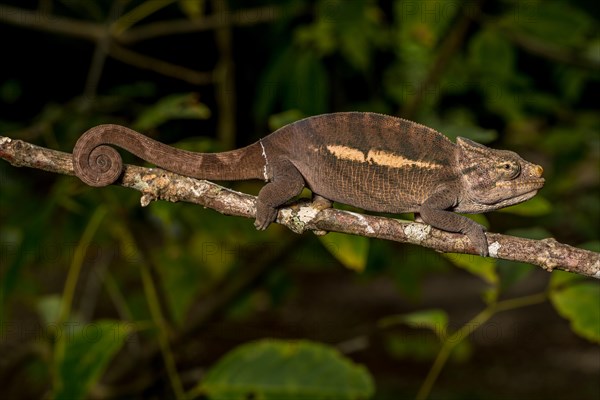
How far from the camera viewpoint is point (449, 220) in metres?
1.83

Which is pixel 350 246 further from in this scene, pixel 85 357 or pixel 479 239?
pixel 85 357

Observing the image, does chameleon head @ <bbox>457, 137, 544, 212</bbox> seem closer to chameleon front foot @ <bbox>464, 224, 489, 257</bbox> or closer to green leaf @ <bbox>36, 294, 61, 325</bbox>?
chameleon front foot @ <bbox>464, 224, 489, 257</bbox>

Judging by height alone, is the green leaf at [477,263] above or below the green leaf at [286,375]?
below

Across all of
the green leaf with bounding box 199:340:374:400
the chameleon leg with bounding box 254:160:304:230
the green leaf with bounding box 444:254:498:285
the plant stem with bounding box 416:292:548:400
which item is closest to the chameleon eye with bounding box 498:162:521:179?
the green leaf with bounding box 444:254:498:285

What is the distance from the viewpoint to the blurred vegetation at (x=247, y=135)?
2186 mm

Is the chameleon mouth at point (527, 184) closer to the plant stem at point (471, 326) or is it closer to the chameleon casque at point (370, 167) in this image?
the chameleon casque at point (370, 167)

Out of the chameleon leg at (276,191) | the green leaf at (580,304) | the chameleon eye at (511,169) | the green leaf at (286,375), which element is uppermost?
the chameleon leg at (276,191)

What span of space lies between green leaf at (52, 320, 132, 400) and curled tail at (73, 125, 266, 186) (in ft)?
1.97

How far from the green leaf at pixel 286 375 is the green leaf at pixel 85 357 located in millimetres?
317

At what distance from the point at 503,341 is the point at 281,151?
5283mm

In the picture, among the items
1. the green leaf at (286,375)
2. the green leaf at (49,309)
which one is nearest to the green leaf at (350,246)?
the green leaf at (286,375)

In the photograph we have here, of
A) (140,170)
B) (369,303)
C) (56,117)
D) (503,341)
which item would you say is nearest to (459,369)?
(503,341)

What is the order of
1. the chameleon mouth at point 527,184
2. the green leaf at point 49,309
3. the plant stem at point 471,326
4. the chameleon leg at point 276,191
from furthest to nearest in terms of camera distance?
the green leaf at point 49,309
the plant stem at point 471,326
the chameleon mouth at point 527,184
the chameleon leg at point 276,191

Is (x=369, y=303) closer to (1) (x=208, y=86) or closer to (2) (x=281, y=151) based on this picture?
(1) (x=208, y=86)
